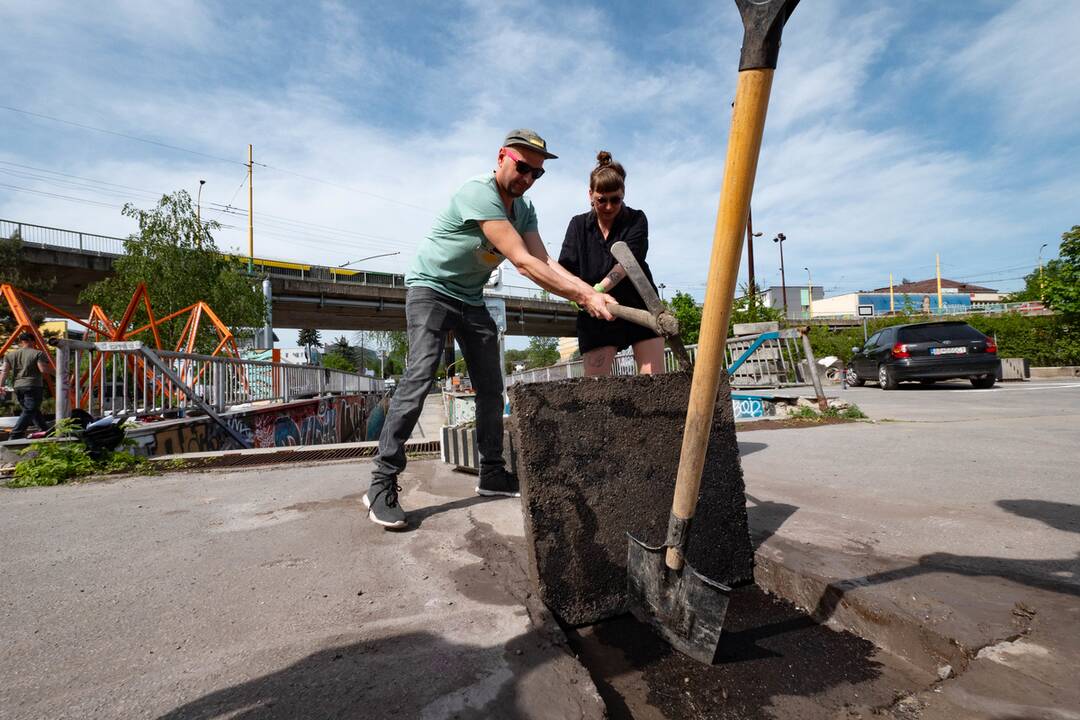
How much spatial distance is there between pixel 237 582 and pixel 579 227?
8.23ft

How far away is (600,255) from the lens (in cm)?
323

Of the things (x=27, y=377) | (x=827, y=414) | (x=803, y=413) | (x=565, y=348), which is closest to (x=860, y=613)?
(x=827, y=414)

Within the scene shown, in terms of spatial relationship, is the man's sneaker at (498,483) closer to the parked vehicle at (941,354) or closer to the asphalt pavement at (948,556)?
the asphalt pavement at (948,556)

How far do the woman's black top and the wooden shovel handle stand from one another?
5.14ft

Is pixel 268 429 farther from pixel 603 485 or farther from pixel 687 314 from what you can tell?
pixel 687 314

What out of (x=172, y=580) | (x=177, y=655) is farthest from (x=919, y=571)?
(x=172, y=580)

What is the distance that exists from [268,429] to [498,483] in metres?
7.84

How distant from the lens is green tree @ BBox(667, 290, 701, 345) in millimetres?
20819

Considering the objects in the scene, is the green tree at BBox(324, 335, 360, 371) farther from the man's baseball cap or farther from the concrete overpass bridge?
the man's baseball cap

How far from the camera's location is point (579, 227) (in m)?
3.33

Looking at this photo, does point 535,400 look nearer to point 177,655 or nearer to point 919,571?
point 177,655

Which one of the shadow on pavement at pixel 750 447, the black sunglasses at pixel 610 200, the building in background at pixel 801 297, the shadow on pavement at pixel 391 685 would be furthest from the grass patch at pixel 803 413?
the building in background at pixel 801 297

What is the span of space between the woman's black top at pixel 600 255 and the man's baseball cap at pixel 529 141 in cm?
69

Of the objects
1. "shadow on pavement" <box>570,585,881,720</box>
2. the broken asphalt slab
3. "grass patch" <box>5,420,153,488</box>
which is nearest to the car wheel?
the broken asphalt slab
